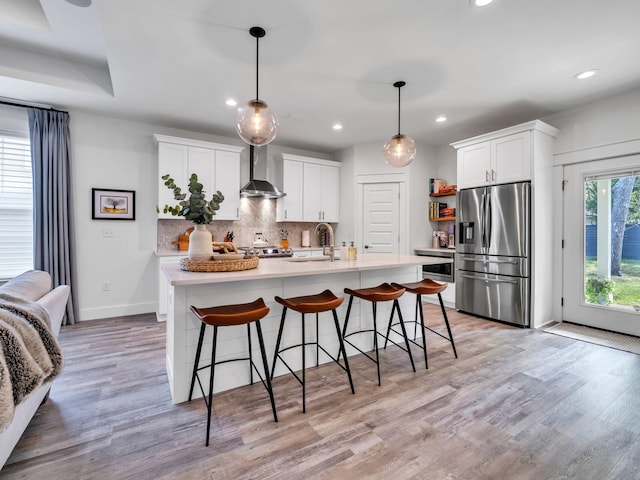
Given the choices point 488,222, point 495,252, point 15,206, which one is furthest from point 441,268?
point 15,206

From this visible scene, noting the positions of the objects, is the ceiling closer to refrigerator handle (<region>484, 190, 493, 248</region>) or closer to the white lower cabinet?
refrigerator handle (<region>484, 190, 493, 248</region>)

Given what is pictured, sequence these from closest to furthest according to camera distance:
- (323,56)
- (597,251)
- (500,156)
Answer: (323,56) → (597,251) → (500,156)

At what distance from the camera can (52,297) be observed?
1806mm

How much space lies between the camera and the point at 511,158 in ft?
12.6

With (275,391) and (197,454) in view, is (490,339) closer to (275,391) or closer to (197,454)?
(275,391)

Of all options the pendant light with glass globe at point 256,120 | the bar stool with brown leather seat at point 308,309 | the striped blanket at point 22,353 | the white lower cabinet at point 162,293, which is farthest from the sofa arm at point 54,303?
the white lower cabinet at point 162,293

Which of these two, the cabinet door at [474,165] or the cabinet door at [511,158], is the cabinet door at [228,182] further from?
the cabinet door at [511,158]

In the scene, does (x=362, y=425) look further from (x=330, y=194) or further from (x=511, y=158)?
(x=330, y=194)

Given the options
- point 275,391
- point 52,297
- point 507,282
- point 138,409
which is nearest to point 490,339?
Answer: point 507,282

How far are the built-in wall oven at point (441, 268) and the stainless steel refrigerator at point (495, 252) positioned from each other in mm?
265

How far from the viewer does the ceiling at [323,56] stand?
2160 millimetres

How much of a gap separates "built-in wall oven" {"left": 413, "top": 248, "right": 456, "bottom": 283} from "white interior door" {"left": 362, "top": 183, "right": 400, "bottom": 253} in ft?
1.58

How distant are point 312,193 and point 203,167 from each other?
1831 millimetres

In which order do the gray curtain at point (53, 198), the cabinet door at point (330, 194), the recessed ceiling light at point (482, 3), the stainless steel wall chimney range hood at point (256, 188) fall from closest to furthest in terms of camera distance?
the recessed ceiling light at point (482, 3) → the gray curtain at point (53, 198) → the stainless steel wall chimney range hood at point (256, 188) → the cabinet door at point (330, 194)
